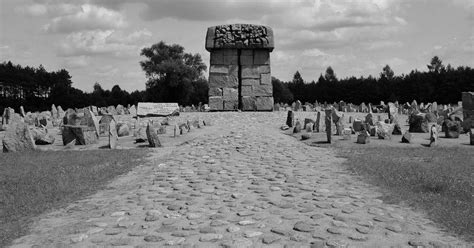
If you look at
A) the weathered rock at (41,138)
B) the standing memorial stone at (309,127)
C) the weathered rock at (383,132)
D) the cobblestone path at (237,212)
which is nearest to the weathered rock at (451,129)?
the weathered rock at (383,132)

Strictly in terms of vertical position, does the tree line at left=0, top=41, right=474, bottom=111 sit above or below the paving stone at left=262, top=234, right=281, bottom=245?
above

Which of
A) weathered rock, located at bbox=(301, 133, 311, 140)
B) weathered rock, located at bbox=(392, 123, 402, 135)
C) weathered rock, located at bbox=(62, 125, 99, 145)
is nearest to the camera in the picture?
weathered rock, located at bbox=(62, 125, 99, 145)

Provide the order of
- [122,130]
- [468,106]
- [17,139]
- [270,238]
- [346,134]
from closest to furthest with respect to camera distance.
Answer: [270,238] < [17,139] < [346,134] < [122,130] < [468,106]

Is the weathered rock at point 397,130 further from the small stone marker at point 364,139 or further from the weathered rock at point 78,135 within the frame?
the weathered rock at point 78,135

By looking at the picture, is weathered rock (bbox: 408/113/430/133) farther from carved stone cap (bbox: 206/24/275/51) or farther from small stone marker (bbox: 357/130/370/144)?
carved stone cap (bbox: 206/24/275/51)

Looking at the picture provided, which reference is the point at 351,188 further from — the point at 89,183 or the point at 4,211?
the point at 4,211

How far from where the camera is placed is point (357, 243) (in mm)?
4926

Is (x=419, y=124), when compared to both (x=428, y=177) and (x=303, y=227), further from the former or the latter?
(x=303, y=227)

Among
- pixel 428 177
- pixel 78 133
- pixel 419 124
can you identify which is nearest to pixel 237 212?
pixel 428 177

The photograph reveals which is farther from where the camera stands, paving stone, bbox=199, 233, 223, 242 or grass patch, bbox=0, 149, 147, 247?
grass patch, bbox=0, 149, 147, 247

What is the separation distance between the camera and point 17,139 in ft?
41.6

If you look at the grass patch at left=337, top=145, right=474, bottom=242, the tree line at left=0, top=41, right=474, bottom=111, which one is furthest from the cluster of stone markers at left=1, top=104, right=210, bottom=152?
the tree line at left=0, top=41, right=474, bottom=111

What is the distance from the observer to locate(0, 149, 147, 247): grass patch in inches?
255

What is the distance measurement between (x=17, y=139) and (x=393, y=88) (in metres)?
46.3
